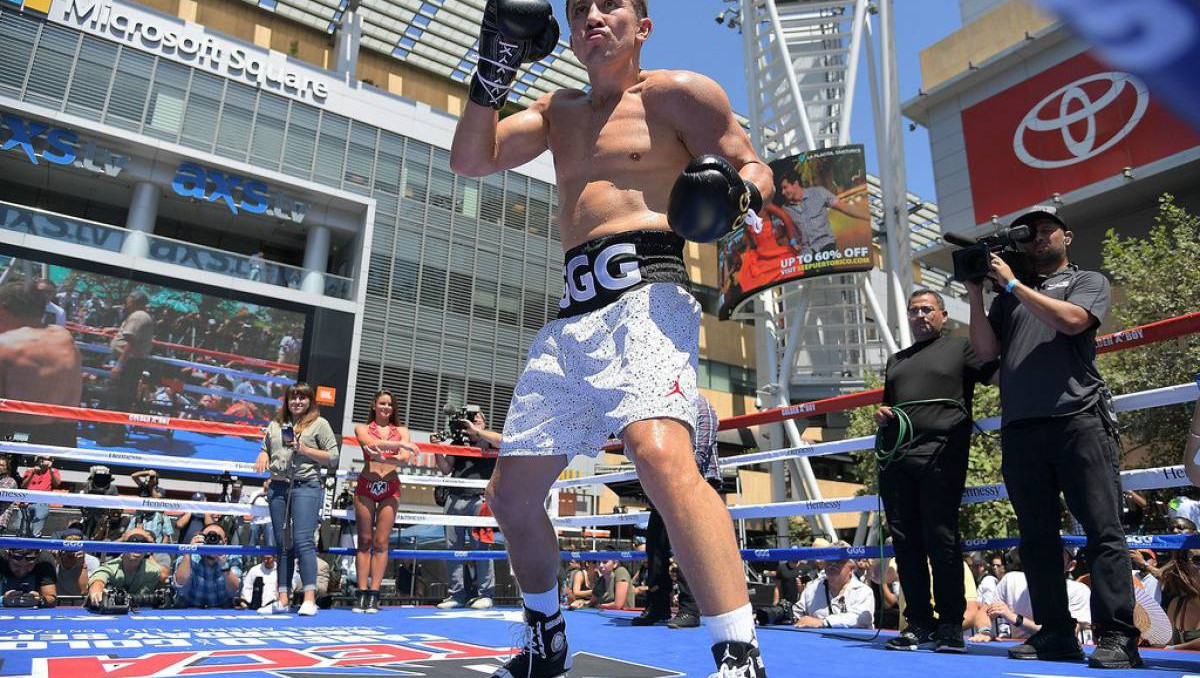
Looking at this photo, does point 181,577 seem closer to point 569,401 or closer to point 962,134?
point 569,401

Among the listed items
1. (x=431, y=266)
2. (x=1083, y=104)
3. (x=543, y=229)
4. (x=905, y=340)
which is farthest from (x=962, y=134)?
(x=431, y=266)

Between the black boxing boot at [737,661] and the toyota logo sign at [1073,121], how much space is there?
28506mm

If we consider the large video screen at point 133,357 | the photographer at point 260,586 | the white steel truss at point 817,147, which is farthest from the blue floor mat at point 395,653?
the white steel truss at point 817,147

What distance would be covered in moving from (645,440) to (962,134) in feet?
103

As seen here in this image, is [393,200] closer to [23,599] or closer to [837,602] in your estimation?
[23,599]

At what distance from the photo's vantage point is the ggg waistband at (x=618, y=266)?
2010mm

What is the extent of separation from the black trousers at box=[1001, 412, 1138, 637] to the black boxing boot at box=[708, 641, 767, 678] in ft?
6.02

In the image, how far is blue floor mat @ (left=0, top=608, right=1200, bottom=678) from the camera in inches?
93.0

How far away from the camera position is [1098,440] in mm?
2826

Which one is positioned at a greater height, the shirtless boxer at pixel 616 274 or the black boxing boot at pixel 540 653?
the shirtless boxer at pixel 616 274

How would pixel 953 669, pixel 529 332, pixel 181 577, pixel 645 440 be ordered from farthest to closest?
pixel 529 332, pixel 181 577, pixel 953 669, pixel 645 440

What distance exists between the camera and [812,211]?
24.1 metres

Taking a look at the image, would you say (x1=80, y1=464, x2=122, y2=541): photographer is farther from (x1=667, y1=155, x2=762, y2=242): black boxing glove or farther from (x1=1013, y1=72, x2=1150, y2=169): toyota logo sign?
(x1=1013, y1=72, x2=1150, y2=169): toyota logo sign

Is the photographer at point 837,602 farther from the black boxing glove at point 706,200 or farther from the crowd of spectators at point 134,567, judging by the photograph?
the black boxing glove at point 706,200
